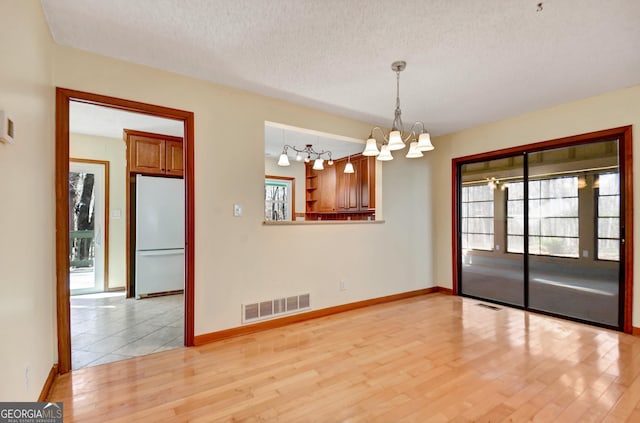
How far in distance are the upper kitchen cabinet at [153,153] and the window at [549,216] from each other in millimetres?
5139

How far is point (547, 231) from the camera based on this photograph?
3.90 meters

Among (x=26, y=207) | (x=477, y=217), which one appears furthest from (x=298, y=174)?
(x=26, y=207)

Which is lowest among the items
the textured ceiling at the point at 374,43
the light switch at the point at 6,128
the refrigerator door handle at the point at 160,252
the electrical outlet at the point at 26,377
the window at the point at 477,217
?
the electrical outlet at the point at 26,377

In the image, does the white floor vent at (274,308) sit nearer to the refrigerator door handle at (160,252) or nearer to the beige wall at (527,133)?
the refrigerator door handle at (160,252)

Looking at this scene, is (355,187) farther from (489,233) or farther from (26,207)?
(26,207)

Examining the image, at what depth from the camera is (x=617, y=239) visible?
332cm

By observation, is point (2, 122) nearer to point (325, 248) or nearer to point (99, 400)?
point (99, 400)

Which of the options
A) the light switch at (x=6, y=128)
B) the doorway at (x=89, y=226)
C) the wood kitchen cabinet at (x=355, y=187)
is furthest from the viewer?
the wood kitchen cabinet at (x=355, y=187)

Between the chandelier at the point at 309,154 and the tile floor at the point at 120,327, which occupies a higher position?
the chandelier at the point at 309,154

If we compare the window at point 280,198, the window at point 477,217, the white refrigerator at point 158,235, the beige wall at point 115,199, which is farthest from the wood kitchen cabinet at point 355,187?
the beige wall at point 115,199

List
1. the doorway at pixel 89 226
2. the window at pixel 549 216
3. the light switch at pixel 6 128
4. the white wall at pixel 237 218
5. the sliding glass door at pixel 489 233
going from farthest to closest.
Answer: the doorway at pixel 89 226 < the sliding glass door at pixel 489 233 < the window at pixel 549 216 < the white wall at pixel 237 218 < the light switch at pixel 6 128

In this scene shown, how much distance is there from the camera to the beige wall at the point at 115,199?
16.7ft

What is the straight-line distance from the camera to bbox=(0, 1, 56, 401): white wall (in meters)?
1.43

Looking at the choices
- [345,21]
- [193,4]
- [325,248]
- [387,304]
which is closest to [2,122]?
[193,4]
